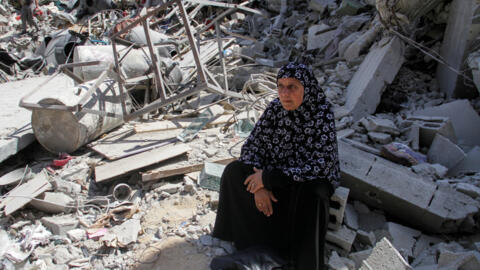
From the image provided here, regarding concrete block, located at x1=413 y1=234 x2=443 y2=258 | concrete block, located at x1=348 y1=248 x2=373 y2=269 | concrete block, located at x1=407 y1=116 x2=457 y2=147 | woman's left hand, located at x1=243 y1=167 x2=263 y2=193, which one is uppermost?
concrete block, located at x1=407 y1=116 x2=457 y2=147

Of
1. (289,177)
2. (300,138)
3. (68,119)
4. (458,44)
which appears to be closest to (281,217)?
(289,177)

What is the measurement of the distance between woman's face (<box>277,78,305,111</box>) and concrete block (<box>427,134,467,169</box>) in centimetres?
183

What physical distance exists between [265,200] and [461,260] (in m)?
1.19

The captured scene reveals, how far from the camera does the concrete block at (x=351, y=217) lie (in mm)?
2574

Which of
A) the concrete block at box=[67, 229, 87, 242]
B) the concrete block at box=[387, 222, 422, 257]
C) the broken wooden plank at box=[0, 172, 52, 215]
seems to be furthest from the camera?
the broken wooden plank at box=[0, 172, 52, 215]

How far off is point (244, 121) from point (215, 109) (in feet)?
2.44

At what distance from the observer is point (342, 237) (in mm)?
2434

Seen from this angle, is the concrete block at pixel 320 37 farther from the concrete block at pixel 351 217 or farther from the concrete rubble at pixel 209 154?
the concrete block at pixel 351 217

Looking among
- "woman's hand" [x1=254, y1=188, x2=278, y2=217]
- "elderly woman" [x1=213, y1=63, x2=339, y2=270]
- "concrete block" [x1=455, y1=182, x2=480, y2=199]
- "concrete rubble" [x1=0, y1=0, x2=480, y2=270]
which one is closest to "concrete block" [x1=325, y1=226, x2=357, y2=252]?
"concrete rubble" [x1=0, y1=0, x2=480, y2=270]

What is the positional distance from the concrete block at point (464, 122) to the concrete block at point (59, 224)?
13.1 ft

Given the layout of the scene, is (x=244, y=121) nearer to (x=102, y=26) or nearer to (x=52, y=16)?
(x=102, y=26)

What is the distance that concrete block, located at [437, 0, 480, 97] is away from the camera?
12.2ft

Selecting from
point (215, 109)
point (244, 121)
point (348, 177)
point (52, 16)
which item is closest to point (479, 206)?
point (348, 177)

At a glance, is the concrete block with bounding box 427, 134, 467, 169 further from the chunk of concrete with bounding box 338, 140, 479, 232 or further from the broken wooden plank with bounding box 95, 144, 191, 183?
the broken wooden plank with bounding box 95, 144, 191, 183
